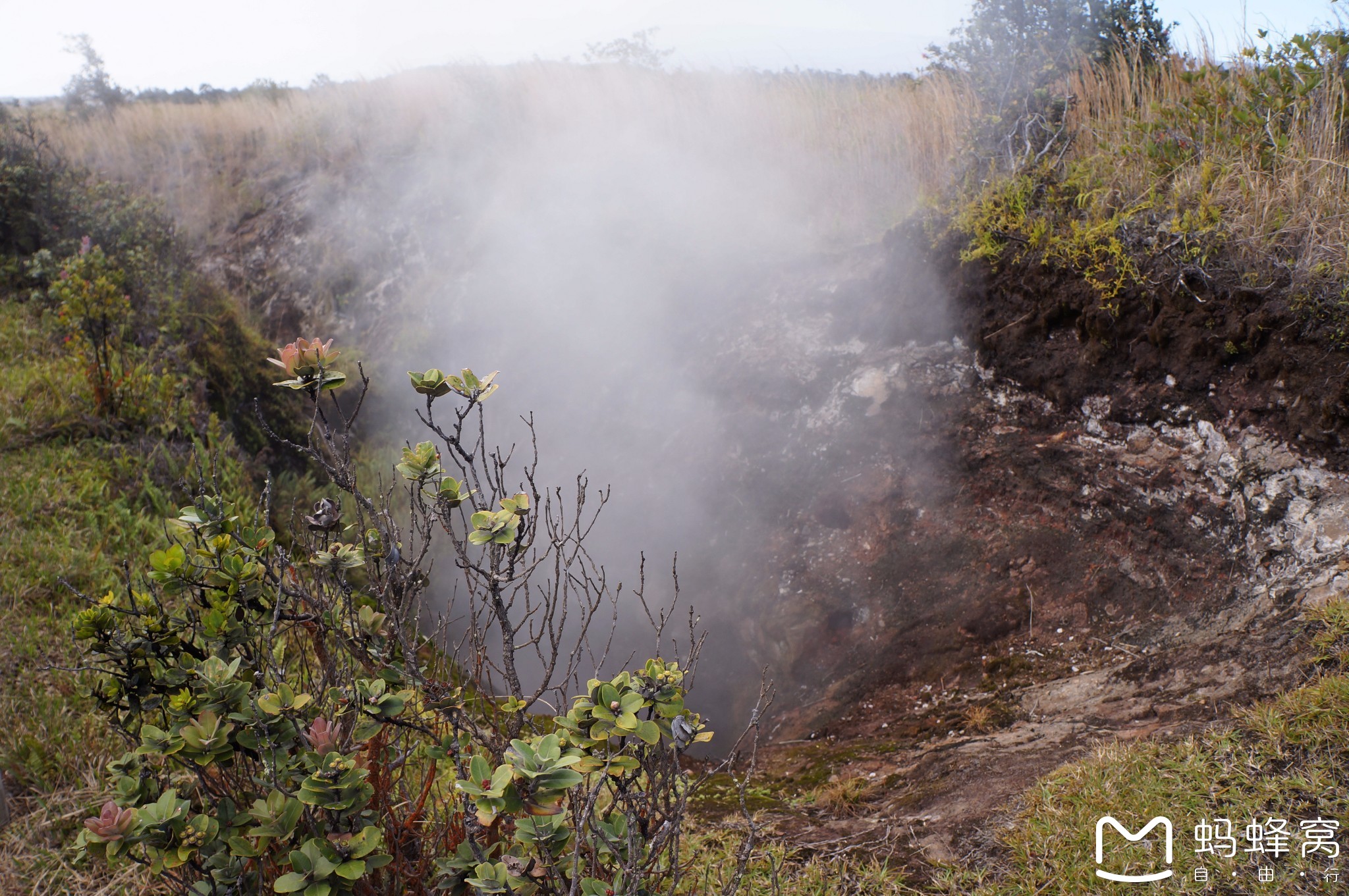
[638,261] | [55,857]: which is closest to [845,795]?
[55,857]

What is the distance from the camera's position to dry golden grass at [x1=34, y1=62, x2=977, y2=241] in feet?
20.2

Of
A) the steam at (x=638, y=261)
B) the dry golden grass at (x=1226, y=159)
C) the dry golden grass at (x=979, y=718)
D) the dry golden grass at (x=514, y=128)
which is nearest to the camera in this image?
the dry golden grass at (x=979, y=718)

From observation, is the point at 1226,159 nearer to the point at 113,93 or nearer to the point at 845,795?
the point at 845,795

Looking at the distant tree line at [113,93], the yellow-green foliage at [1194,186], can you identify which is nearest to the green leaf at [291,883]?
the yellow-green foliage at [1194,186]

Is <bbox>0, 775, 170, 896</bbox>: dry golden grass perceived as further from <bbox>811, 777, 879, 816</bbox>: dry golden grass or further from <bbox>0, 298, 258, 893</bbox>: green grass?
<bbox>811, 777, 879, 816</bbox>: dry golden grass

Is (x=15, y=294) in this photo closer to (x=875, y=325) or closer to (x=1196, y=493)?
(x=875, y=325)

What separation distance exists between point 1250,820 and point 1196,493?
6.34ft

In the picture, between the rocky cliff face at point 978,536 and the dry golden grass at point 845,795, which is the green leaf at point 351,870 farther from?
the dry golden grass at point 845,795

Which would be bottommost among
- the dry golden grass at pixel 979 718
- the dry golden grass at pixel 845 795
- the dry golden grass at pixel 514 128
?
→ the dry golden grass at pixel 845 795

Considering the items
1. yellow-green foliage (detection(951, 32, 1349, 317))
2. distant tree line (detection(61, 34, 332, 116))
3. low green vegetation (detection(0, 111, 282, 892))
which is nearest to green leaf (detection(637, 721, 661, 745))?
low green vegetation (detection(0, 111, 282, 892))

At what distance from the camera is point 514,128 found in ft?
28.6

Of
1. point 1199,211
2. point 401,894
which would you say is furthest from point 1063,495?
point 401,894

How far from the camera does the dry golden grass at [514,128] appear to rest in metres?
6.16

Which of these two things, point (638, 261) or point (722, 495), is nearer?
point (722, 495)
